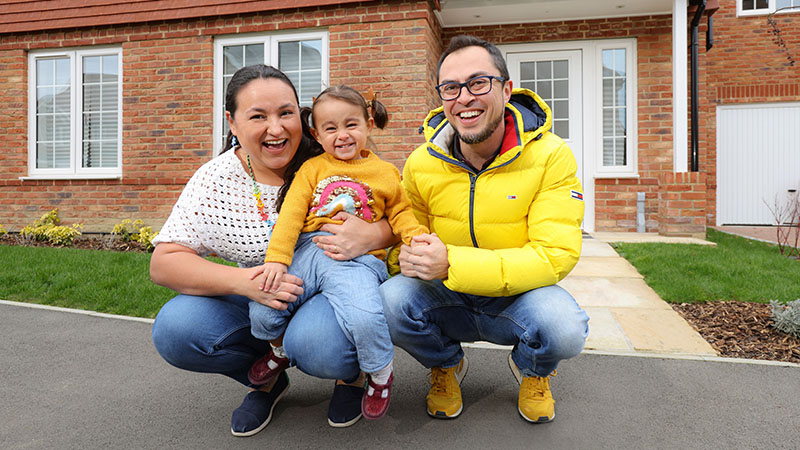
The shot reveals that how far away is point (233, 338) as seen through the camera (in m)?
2.01

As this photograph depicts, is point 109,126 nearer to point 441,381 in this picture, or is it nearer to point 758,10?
point 441,381

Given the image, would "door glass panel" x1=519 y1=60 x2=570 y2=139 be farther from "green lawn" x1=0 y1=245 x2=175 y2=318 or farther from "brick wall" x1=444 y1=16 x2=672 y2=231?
"green lawn" x1=0 y1=245 x2=175 y2=318

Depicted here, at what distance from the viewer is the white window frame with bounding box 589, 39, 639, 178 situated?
7375 mm

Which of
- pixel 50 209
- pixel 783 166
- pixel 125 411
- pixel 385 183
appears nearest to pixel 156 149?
pixel 50 209

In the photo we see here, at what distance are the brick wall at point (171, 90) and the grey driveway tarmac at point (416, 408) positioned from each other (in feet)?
14.8

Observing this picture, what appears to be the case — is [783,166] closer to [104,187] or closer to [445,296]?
[445,296]

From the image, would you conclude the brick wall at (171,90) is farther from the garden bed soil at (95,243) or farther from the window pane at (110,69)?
the garden bed soil at (95,243)

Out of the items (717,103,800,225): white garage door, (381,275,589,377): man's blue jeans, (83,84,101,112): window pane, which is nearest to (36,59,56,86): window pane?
(83,84,101,112): window pane

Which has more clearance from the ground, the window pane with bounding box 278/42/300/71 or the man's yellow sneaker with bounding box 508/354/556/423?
the window pane with bounding box 278/42/300/71

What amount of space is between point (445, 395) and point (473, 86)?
130 centimetres

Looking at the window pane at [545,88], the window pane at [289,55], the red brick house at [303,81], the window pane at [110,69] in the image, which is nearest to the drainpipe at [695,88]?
the red brick house at [303,81]

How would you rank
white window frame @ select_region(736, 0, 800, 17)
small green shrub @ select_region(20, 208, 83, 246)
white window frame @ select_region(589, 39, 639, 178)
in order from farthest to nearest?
white window frame @ select_region(736, 0, 800, 17), white window frame @ select_region(589, 39, 639, 178), small green shrub @ select_region(20, 208, 83, 246)

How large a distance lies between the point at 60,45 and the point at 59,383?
7.20 m

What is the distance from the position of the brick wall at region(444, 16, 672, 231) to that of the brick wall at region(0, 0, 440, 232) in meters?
2.59
